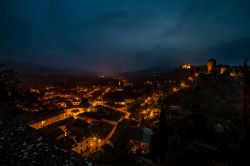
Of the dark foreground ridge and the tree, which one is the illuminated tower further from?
the dark foreground ridge

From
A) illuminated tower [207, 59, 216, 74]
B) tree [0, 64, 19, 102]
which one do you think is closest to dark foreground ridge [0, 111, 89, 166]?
tree [0, 64, 19, 102]

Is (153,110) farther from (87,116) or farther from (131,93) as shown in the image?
(131,93)

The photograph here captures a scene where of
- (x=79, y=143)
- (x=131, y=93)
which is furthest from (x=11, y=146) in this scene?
(x=131, y=93)

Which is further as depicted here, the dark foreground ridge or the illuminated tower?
the illuminated tower

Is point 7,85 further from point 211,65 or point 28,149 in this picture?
point 211,65

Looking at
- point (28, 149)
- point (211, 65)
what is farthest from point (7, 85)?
point (211, 65)

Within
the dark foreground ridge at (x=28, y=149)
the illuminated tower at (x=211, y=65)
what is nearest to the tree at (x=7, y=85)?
the dark foreground ridge at (x=28, y=149)

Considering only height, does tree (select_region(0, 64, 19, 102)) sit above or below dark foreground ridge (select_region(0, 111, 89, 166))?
above

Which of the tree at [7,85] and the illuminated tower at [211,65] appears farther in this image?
the illuminated tower at [211,65]

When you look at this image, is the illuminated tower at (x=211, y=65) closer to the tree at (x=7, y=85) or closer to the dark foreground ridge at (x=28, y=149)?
the tree at (x=7, y=85)

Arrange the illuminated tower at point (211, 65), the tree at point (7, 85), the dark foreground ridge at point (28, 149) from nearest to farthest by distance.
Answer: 1. the dark foreground ridge at point (28, 149)
2. the tree at point (7, 85)
3. the illuminated tower at point (211, 65)
